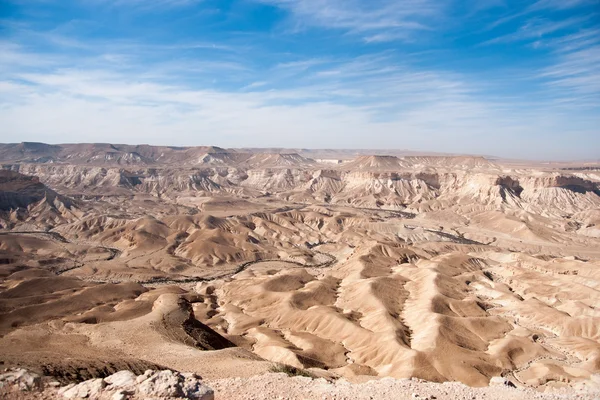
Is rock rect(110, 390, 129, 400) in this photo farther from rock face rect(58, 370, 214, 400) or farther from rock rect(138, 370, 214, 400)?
rock rect(138, 370, 214, 400)

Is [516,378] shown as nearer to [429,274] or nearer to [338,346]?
[338,346]

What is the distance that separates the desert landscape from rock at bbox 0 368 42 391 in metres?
0.55

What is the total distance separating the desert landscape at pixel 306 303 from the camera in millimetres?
34156

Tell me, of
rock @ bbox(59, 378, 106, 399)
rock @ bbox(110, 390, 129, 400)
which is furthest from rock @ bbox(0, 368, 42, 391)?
rock @ bbox(110, 390, 129, 400)

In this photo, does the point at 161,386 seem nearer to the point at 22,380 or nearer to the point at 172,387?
the point at 172,387

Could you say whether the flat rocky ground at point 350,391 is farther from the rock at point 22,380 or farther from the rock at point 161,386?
the rock at point 22,380

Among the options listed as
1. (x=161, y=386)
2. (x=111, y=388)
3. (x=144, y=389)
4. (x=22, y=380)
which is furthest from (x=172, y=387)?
(x=22, y=380)

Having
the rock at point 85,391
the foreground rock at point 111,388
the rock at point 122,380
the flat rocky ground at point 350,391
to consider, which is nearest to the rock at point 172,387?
the foreground rock at point 111,388

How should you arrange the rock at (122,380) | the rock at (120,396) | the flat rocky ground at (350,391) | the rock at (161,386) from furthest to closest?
the flat rocky ground at (350,391), the rock at (122,380), the rock at (161,386), the rock at (120,396)

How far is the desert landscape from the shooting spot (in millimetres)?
34156

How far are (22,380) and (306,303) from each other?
61.6m

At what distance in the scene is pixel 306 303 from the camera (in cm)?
8031

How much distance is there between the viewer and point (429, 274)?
90.2 metres

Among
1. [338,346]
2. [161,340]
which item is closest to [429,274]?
[338,346]
